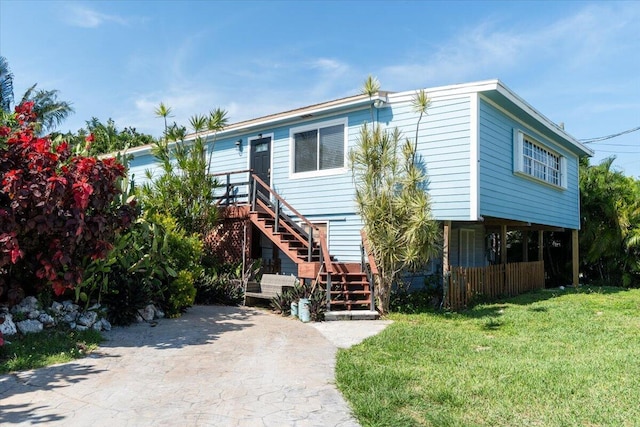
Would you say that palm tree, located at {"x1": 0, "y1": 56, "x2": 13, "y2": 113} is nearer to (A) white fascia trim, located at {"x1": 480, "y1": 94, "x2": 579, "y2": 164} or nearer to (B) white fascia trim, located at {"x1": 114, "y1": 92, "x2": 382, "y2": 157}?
(B) white fascia trim, located at {"x1": 114, "y1": 92, "x2": 382, "y2": 157}

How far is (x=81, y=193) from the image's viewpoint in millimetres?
6191

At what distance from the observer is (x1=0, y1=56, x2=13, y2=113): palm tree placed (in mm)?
21172

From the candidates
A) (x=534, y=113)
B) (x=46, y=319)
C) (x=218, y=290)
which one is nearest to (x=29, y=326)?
(x=46, y=319)

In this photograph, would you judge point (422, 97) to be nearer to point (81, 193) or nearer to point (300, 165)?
point (300, 165)

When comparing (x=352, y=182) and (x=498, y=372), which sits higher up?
(x=352, y=182)

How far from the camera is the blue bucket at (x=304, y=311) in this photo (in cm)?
914

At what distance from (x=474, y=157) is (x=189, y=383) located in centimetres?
774

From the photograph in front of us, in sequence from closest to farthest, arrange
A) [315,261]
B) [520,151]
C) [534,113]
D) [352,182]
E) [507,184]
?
[315,261]
[352,182]
[507,184]
[534,113]
[520,151]

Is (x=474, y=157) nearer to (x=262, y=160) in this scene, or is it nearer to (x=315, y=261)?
(x=315, y=261)

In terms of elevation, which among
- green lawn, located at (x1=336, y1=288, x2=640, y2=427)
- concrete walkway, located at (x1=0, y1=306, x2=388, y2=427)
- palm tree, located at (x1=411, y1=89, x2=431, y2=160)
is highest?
palm tree, located at (x1=411, y1=89, x2=431, y2=160)

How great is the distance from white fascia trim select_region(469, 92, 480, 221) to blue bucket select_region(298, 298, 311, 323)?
4097 millimetres

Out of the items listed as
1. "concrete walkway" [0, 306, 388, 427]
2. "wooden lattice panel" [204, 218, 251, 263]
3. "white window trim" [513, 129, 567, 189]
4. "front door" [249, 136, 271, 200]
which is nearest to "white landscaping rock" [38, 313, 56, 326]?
"concrete walkway" [0, 306, 388, 427]

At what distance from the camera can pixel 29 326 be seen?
662 centimetres

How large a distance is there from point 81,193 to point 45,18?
17.4 feet
